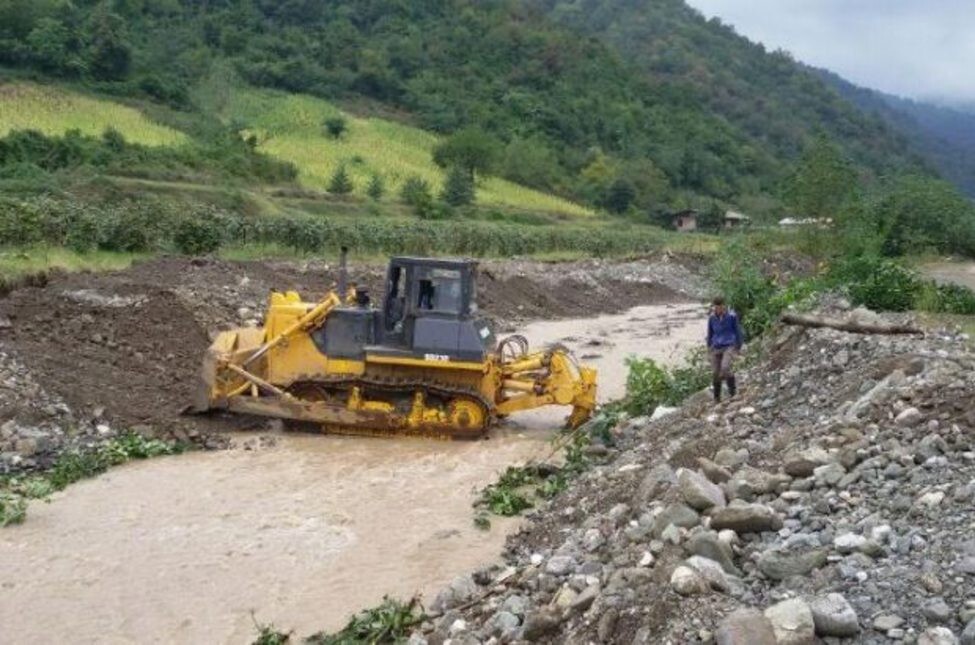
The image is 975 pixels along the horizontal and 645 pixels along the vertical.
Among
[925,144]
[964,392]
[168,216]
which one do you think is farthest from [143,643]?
[925,144]

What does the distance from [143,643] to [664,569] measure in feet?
13.5

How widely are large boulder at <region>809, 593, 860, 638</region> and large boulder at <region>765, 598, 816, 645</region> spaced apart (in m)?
0.05

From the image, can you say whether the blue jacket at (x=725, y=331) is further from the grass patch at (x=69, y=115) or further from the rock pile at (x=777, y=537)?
the grass patch at (x=69, y=115)

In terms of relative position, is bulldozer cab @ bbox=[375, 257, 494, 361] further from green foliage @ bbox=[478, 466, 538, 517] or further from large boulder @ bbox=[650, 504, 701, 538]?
large boulder @ bbox=[650, 504, 701, 538]

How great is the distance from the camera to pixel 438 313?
13.3m

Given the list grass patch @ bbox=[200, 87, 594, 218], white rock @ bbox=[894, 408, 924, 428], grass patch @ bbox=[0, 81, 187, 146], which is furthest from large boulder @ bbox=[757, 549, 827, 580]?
grass patch @ bbox=[200, 87, 594, 218]

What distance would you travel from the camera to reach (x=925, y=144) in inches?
6875

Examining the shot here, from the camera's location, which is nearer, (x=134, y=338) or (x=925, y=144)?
(x=134, y=338)

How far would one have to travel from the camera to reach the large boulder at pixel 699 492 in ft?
23.0

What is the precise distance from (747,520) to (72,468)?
26.4ft

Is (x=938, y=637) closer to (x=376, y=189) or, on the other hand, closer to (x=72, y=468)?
(x=72, y=468)

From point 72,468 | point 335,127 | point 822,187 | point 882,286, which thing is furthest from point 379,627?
point 335,127

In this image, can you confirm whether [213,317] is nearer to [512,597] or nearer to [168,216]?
[168,216]

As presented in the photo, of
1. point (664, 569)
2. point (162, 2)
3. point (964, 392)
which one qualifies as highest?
point (162, 2)
